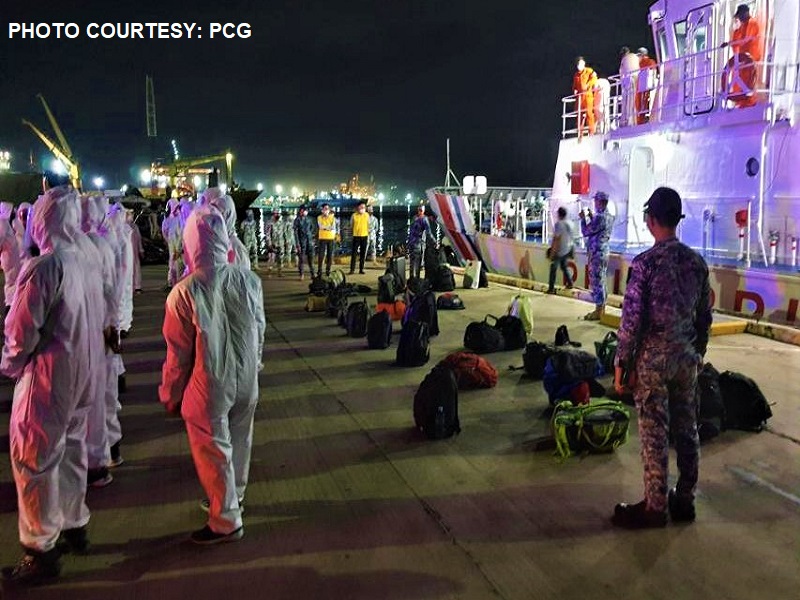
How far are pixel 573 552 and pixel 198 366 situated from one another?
2208 millimetres

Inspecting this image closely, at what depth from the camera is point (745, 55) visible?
10.8 metres

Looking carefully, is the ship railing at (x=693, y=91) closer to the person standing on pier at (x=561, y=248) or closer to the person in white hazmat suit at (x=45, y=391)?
the person standing on pier at (x=561, y=248)

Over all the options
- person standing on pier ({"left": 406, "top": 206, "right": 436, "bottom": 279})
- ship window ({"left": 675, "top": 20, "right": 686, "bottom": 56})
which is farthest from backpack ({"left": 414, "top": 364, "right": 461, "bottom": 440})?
ship window ({"left": 675, "top": 20, "right": 686, "bottom": 56})

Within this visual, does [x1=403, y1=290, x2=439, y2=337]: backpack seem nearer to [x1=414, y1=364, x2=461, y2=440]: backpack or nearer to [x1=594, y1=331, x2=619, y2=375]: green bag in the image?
[x1=594, y1=331, x2=619, y2=375]: green bag

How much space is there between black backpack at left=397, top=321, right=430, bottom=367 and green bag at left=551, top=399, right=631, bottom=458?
2.92 m

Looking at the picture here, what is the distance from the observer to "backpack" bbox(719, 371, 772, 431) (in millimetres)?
5461

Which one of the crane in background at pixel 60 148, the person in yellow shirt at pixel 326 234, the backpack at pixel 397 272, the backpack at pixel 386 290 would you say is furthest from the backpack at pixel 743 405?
the crane in background at pixel 60 148

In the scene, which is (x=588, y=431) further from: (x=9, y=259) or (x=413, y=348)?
(x=9, y=259)

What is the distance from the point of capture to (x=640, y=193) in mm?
13266

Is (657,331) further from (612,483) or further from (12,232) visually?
(12,232)

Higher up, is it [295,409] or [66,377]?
[66,377]

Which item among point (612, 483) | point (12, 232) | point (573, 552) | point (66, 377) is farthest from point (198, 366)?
point (12, 232)

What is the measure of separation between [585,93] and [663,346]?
11986 millimetres

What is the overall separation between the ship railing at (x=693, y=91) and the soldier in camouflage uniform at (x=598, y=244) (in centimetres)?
264
